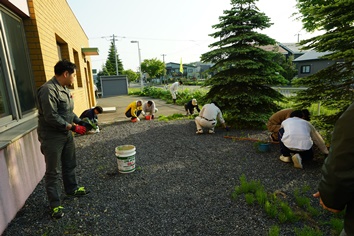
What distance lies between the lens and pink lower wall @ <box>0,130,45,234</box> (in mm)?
2590

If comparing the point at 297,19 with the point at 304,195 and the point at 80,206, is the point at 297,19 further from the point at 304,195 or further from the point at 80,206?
the point at 80,206

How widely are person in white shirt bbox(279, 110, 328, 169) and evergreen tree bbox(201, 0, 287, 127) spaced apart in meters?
2.80

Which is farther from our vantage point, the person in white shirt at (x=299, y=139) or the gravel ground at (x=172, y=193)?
the person in white shirt at (x=299, y=139)

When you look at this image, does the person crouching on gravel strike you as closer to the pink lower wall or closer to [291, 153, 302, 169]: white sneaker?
the pink lower wall

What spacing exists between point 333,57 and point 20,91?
5.77m

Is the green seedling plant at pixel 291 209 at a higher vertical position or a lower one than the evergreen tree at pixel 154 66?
lower

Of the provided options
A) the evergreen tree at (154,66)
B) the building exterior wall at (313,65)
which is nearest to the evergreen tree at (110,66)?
the evergreen tree at (154,66)

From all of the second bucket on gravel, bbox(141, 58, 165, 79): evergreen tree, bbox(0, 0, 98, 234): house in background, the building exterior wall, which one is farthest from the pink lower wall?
bbox(141, 58, 165, 79): evergreen tree

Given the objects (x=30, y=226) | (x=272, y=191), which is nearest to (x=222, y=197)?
(x=272, y=191)

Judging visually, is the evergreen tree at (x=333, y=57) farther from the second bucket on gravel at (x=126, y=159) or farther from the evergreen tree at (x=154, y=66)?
the evergreen tree at (x=154, y=66)

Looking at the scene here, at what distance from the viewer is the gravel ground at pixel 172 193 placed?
2.58 m

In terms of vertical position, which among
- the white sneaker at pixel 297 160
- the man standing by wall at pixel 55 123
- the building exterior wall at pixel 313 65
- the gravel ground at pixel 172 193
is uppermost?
the building exterior wall at pixel 313 65

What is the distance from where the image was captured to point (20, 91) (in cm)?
391

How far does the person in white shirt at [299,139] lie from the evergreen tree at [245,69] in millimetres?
2796
